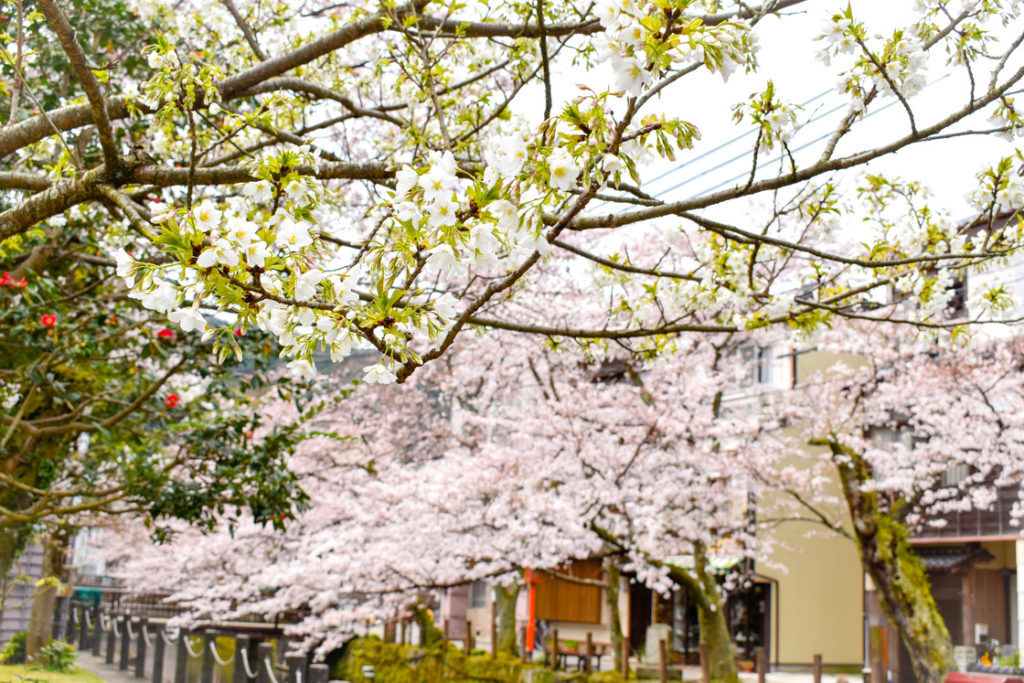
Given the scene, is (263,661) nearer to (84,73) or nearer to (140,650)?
(140,650)

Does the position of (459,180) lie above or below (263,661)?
above

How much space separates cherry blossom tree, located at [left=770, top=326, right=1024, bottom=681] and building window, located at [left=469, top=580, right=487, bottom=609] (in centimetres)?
1507

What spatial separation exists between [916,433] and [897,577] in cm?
395

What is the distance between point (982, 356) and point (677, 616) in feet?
36.8

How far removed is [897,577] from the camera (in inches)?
420

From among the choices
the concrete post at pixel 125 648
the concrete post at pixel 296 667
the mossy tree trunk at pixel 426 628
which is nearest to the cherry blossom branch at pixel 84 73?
the concrete post at pixel 296 667

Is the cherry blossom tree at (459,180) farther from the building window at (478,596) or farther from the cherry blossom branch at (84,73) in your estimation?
the building window at (478,596)

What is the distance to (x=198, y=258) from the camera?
7.64 ft

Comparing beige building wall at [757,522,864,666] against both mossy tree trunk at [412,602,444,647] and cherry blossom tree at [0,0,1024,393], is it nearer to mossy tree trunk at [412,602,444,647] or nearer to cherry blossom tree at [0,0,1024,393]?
mossy tree trunk at [412,602,444,647]

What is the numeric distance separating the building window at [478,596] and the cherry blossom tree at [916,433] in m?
15.1

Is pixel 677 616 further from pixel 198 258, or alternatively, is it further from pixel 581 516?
pixel 198 258

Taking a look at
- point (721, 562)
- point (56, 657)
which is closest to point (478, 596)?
point (721, 562)

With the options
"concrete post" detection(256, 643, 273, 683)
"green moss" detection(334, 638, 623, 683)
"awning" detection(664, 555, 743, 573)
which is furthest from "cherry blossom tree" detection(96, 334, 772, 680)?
"awning" detection(664, 555, 743, 573)

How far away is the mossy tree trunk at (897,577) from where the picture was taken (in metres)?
10.2
